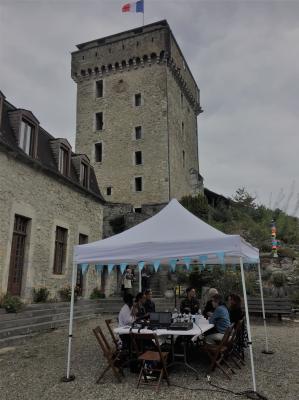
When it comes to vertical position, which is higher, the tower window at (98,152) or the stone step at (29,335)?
the tower window at (98,152)

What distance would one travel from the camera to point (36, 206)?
32.9ft

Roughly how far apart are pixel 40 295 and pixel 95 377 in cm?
592

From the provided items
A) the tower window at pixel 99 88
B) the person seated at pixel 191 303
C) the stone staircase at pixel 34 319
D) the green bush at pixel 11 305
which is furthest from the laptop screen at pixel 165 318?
the tower window at pixel 99 88

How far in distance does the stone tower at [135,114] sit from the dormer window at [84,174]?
10868 millimetres

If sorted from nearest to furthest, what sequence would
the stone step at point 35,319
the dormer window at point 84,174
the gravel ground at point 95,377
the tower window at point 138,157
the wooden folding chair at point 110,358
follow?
the gravel ground at point 95,377 < the wooden folding chair at point 110,358 < the stone step at point 35,319 < the dormer window at point 84,174 < the tower window at point 138,157

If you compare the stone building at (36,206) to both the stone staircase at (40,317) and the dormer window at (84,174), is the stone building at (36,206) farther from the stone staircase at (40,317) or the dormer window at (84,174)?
the stone staircase at (40,317)

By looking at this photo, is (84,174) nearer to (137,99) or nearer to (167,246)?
(167,246)

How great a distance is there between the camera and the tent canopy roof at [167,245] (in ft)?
15.0

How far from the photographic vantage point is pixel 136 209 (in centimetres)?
2530

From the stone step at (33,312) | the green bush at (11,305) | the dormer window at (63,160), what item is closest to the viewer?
the stone step at (33,312)

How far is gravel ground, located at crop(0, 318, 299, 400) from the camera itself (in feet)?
12.8

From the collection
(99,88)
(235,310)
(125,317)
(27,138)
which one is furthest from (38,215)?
(99,88)

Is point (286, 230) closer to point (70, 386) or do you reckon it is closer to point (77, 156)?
point (77, 156)

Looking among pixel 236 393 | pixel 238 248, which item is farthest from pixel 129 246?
pixel 236 393
